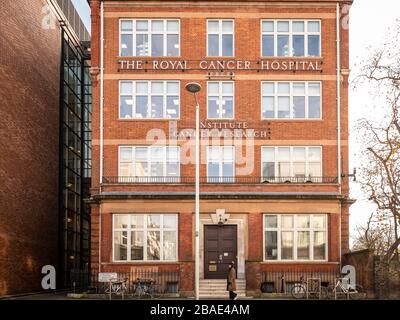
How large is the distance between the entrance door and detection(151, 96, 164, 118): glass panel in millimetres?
6594

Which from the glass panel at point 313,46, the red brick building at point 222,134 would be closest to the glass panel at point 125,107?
the red brick building at point 222,134

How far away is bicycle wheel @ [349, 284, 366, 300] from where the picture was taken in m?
26.5

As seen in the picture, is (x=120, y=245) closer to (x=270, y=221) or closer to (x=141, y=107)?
(x=141, y=107)

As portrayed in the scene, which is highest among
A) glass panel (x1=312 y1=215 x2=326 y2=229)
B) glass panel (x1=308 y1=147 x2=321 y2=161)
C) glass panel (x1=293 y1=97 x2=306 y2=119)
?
glass panel (x1=293 y1=97 x2=306 y2=119)

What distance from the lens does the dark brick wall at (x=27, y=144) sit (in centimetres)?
3145

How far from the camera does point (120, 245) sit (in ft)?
98.9

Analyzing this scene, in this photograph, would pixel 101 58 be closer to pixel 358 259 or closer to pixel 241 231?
pixel 241 231

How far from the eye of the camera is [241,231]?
30141 mm

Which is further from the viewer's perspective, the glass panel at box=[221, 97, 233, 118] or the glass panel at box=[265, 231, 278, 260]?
the glass panel at box=[221, 97, 233, 118]

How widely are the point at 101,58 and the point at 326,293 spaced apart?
673 inches

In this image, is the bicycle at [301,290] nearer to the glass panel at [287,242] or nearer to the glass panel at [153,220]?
the glass panel at [287,242]

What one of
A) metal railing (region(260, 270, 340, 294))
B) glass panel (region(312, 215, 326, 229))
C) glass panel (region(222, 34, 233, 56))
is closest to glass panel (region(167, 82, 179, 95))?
glass panel (region(222, 34, 233, 56))

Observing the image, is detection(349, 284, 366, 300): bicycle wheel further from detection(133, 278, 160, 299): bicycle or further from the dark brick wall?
the dark brick wall
